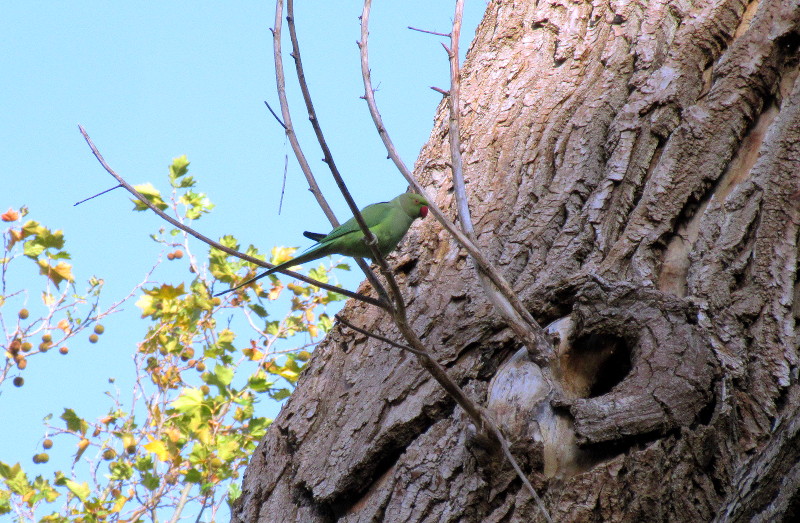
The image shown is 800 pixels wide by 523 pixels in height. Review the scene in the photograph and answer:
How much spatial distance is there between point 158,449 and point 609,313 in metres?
4.18

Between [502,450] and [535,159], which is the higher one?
[535,159]

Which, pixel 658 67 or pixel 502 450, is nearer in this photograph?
pixel 502 450

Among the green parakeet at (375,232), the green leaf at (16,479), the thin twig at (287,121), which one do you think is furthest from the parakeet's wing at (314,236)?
the green leaf at (16,479)

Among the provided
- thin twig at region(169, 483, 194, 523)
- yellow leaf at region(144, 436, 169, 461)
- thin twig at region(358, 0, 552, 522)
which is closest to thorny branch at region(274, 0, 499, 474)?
thin twig at region(358, 0, 552, 522)

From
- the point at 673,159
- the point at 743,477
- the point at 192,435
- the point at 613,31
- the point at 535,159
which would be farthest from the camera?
the point at 192,435

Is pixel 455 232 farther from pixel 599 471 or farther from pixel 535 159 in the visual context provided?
pixel 535 159

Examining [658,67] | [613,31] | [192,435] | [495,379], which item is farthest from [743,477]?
[192,435]

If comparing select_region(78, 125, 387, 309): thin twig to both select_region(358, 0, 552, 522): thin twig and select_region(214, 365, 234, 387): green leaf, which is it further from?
select_region(214, 365, 234, 387): green leaf

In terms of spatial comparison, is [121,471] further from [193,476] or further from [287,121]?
[287,121]

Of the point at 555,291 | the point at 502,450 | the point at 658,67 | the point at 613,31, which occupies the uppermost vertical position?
the point at 613,31

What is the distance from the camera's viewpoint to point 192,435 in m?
5.52

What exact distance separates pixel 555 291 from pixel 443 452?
742 mm

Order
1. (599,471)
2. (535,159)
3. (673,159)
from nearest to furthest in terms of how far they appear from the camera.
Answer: (599,471), (673,159), (535,159)

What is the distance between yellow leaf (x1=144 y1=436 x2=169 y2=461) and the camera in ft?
18.6
